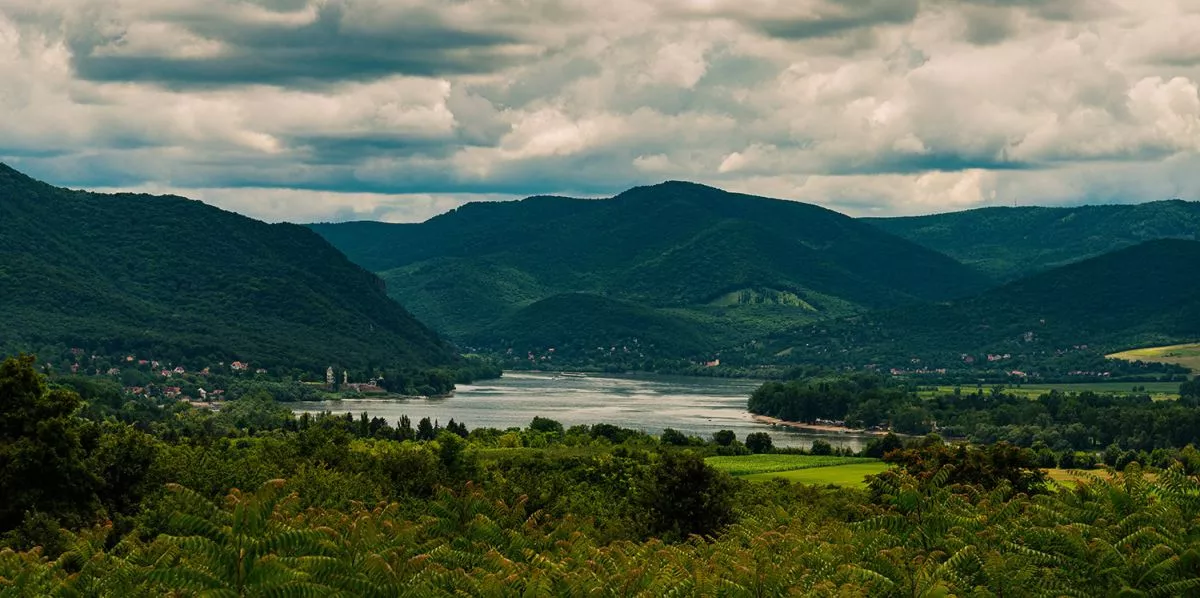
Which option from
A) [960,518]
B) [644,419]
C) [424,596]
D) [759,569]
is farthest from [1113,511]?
[644,419]

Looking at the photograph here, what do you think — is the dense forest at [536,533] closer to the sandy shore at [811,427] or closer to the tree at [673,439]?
the tree at [673,439]

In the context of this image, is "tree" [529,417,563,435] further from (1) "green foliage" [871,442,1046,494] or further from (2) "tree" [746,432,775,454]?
(1) "green foliage" [871,442,1046,494]

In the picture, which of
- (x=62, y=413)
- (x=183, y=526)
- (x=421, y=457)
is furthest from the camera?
(x=421, y=457)

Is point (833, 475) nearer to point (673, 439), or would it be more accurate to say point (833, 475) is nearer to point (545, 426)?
point (673, 439)

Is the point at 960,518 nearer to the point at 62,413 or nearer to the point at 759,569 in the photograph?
the point at 759,569

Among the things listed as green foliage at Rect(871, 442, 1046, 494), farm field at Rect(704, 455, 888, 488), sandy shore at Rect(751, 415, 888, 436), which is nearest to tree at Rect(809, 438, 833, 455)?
farm field at Rect(704, 455, 888, 488)

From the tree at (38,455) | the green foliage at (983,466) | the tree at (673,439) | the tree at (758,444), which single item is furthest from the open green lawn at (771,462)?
the tree at (38,455)
